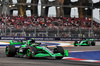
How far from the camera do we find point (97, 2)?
61.9 m

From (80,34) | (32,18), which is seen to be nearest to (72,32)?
(80,34)

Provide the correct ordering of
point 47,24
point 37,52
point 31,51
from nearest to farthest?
point 31,51, point 37,52, point 47,24

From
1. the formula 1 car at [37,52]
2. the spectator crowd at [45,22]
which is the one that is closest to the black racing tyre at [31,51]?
the formula 1 car at [37,52]

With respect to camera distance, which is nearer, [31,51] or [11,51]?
[31,51]

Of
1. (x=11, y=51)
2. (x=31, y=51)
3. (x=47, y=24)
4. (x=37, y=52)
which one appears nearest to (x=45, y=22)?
(x=47, y=24)

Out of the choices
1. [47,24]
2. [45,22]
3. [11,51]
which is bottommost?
[11,51]

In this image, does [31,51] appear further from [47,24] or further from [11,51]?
[47,24]

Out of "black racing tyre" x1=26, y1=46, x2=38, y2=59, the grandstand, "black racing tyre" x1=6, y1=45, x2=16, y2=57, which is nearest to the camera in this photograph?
"black racing tyre" x1=26, y1=46, x2=38, y2=59

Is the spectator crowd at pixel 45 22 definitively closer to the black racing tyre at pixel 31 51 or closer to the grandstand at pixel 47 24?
the grandstand at pixel 47 24

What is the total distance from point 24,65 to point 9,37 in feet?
82.3

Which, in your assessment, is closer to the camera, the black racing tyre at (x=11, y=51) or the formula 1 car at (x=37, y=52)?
the formula 1 car at (x=37, y=52)

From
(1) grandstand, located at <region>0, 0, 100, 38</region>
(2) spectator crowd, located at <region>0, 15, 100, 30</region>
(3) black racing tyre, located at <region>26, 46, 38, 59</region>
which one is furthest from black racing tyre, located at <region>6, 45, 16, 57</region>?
(2) spectator crowd, located at <region>0, 15, 100, 30</region>

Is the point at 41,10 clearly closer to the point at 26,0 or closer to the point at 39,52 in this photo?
the point at 26,0

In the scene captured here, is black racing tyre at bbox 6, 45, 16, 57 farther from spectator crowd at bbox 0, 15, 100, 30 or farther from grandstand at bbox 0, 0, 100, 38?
spectator crowd at bbox 0, 15, 100, 30
